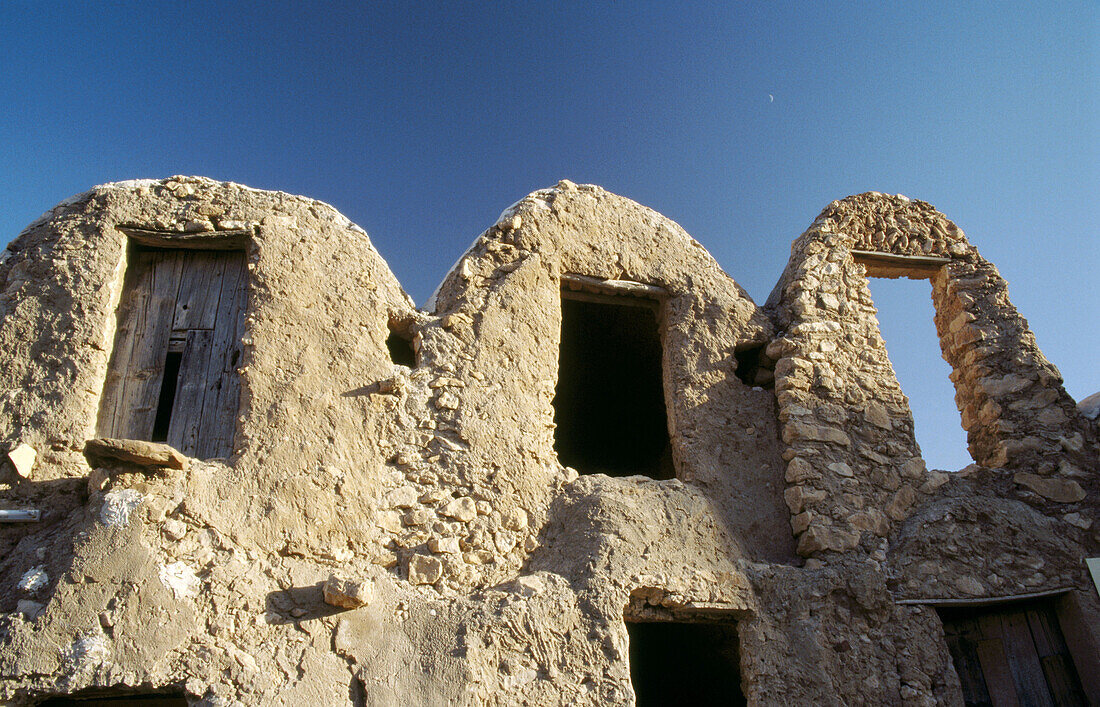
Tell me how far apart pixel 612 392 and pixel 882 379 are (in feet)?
8.96

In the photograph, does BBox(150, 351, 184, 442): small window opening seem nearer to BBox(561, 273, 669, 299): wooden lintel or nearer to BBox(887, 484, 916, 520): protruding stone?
BBox(561, 273, 669, 299): wooden lintel

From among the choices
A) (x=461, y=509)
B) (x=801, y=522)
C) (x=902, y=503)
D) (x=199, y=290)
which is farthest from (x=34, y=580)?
(x=902, y=503)

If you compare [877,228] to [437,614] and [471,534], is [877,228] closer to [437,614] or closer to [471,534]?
[471,534]

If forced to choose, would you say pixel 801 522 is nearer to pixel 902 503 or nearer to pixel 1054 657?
pixel 902 503

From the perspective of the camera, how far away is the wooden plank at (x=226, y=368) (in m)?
4.20

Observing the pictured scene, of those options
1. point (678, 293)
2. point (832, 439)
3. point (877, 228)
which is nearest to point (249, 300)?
point (678, 293)

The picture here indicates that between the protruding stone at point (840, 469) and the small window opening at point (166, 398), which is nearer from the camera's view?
the small window opening at point (166, 398)

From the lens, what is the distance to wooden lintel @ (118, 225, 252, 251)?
4492mm

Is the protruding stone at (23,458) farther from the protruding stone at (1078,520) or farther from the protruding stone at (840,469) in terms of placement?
the protruding stone at (1078,520)

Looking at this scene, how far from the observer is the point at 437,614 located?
367cm

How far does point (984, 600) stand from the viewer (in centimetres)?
451

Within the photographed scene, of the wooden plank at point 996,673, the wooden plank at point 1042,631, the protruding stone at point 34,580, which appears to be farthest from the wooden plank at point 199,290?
the wooden plank at point 1042,631

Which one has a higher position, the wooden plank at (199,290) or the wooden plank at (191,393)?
the wooden plank at (199,290)

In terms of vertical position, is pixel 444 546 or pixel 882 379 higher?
pixel 882 379
